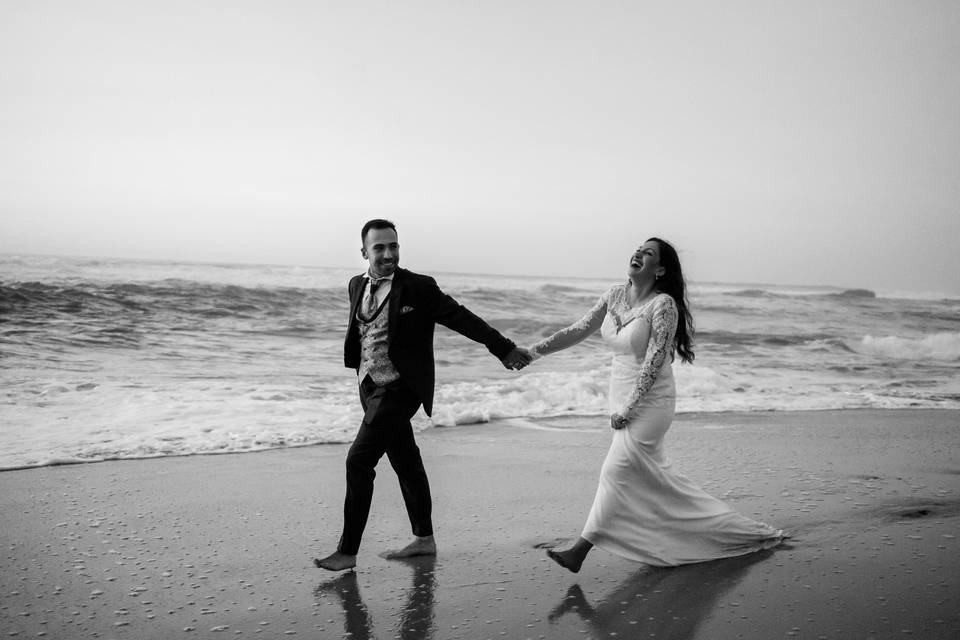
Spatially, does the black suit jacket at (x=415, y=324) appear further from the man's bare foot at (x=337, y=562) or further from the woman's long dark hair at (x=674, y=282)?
the woman's long dark hair at (x=674, y=282)

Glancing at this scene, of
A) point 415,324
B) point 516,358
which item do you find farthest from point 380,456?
point 516,358

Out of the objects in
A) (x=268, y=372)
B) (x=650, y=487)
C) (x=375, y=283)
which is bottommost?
(x=268, y=372)

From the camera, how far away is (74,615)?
3119 millimetres

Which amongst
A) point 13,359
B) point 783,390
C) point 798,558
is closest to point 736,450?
point 798,558

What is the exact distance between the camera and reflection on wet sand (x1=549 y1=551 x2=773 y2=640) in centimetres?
299

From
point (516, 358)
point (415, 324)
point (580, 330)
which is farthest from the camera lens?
point (516, 358)

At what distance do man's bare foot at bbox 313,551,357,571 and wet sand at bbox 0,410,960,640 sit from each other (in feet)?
0.14

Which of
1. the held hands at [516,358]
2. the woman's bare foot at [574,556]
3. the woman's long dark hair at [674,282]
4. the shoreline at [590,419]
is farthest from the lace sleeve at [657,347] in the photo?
the shoreline at [590,419]

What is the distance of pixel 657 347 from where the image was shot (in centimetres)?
367

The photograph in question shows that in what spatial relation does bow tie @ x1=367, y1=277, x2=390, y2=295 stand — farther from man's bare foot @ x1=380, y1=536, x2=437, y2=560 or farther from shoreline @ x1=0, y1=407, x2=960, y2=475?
shoreline @ x1=0, y1=407, x2=960, y2=475

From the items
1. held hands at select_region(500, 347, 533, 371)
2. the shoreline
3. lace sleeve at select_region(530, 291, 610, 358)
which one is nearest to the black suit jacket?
held hands at select_region(500, 347, 533, 371)

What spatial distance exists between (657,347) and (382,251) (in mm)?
1483

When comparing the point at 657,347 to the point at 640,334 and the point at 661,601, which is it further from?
the point at 661,601

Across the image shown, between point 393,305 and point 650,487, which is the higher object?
point 393,305
